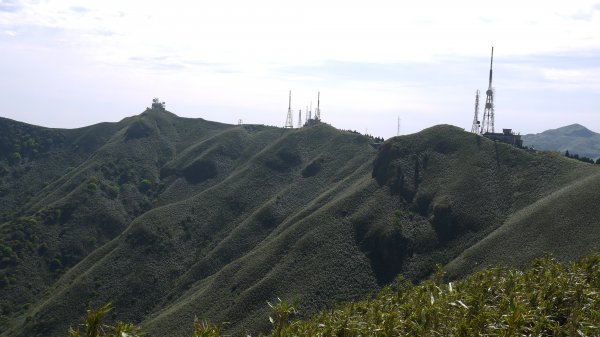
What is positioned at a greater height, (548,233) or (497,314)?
(497,314)

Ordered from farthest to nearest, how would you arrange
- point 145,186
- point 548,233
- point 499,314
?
point 145,186 → point 548,233 → point 499,314

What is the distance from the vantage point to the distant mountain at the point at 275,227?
85.6 meters

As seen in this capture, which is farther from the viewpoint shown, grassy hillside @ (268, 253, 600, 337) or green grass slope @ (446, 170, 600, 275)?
green grass slope @ (446, 170, 600, 275)

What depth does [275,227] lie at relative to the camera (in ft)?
393

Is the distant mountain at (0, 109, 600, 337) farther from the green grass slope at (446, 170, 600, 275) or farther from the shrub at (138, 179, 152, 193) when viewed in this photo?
the shrub at (138, 179, 152, 193)

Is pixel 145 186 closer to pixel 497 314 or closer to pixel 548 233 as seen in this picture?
pixel 548 233

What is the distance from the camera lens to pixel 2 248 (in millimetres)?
116312

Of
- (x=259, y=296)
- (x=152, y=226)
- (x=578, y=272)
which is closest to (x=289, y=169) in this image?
(x=152, y=226)

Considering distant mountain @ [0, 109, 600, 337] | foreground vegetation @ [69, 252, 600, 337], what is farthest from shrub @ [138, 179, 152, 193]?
foreground vegetation @ [69, 252, 600, 337]

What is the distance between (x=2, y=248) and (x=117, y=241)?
2620cm

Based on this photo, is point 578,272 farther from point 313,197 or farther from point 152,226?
point 152,226

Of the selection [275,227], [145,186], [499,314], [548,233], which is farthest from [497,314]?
[145,186]

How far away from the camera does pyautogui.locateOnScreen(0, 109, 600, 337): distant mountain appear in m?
85.6

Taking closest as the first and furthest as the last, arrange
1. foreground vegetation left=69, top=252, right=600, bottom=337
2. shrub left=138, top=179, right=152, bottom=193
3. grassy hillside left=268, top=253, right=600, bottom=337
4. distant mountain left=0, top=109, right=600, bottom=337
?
1. foreground vegetation left=69, top=252, right=600, bottom=337
2. grassy hillside left=268, top=253, right=600, bottom=337
3. distant mountain left=0, top=109, right=600, bottom=337
4. shrub left=138, top=179, right=152, bottom=193
